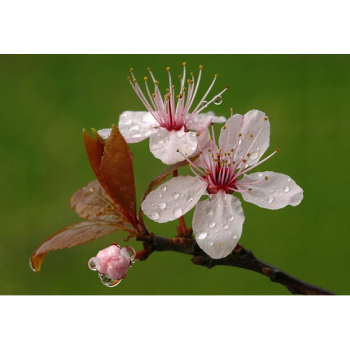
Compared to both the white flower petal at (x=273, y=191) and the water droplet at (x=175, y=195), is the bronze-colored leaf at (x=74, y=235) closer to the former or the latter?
the water droplet at (x=175, y=195)

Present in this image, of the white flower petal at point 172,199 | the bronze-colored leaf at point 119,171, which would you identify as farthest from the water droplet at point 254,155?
the bronze-colored leaf at point 119,171

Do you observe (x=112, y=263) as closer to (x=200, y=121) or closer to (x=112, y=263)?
(x=112, y=263)

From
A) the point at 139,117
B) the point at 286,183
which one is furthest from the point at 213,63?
the point at 286,183

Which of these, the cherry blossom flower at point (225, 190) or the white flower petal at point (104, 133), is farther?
the white flower petal at point (104, 133)

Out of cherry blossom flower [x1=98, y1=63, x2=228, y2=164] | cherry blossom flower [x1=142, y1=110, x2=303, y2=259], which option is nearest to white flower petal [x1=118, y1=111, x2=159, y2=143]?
cherry blossom flower [x1=98, y1=63, x2=228, y2=164]

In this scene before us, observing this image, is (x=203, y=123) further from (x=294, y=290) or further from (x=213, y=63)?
(x=213, y=63)
